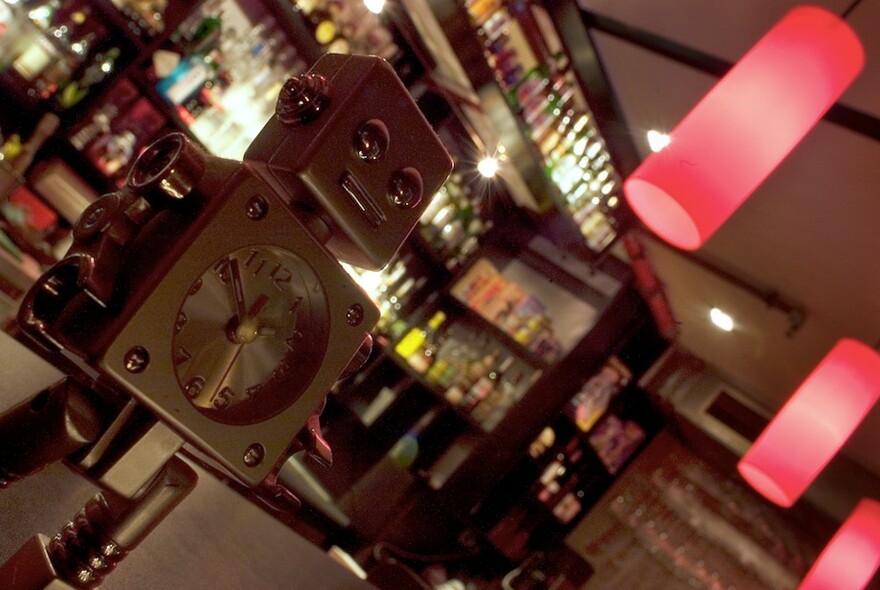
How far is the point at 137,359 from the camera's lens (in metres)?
0.57

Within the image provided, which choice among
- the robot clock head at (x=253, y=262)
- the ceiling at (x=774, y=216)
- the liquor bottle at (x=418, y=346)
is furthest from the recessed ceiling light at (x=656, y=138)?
the robot clock head at (x=253, y=262)

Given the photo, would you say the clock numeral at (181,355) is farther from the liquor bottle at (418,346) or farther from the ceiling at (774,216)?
the liquor bottle at (418,346)

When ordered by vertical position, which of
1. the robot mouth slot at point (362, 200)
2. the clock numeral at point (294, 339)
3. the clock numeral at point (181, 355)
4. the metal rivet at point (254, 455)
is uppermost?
the robot mouth slot at point (362, 200)

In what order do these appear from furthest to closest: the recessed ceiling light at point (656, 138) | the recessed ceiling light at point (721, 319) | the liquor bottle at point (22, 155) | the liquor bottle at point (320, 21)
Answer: the recessed ceiling light at point (721, 319) < the liquor bottle at point (320, 21) < the recessed ceiling light at point (656, 138) < the liquor bottle at point (22, 155)

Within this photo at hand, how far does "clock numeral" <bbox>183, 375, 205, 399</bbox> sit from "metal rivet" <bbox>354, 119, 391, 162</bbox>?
0.29 m

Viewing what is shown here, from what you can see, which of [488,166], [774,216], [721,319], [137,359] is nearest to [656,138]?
[774,216]

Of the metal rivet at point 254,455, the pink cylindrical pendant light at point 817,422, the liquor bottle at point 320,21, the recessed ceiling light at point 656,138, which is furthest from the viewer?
the liquor bottle at point 320,21

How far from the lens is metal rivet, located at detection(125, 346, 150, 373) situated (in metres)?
0.56

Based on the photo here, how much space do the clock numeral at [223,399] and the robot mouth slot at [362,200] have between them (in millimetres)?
245

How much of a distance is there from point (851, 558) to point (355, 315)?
211 cm

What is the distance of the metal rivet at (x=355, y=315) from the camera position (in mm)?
747

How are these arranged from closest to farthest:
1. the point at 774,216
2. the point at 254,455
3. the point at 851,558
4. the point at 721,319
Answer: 1. the point at 254,455
2. the point at 851,558
3. the point at 774,216
4. the point at 721,319

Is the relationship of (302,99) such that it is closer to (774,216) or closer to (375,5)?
(774,216)

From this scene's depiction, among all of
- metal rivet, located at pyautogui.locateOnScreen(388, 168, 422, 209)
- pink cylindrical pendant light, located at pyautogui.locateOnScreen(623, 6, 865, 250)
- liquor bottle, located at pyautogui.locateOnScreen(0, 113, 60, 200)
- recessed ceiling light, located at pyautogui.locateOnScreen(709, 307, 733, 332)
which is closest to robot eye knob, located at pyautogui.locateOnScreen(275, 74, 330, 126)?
metal rivet, located at pyautogui.locateOnScreen(388, 168, 422, 209)
